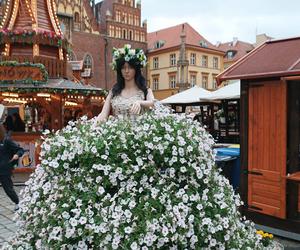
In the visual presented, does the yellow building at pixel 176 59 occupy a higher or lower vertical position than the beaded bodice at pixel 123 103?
higher

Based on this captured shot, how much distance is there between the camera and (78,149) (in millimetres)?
2639

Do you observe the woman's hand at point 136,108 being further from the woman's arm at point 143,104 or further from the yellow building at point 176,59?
the yellow building at point 176,59

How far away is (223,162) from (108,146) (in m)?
4.07

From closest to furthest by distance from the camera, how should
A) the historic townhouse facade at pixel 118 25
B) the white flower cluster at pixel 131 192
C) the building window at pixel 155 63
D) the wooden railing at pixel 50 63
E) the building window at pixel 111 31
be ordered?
the white flower cluster at pixel 131 192, the wooden railing at pixel 50 63, the historic townhouse facade at pixel 118 25, the building window at pixel 111 31, the building window at pixel 155 63

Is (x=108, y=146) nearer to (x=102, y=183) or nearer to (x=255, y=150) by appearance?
(x=102, y=183)

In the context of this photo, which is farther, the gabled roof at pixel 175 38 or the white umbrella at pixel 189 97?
the gabled roof at pixel 175 38

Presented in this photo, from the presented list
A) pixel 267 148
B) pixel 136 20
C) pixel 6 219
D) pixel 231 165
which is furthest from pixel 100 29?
pixel 267 148

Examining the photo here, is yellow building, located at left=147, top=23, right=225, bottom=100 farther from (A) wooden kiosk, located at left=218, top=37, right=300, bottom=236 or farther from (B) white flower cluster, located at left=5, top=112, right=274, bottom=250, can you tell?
(B) white flower cluster, located at left=5, top=112, right=274, bottom=250

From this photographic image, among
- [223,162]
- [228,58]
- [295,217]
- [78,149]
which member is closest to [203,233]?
[78,149]

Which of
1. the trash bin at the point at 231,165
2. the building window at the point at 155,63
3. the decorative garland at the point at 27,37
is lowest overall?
the trash bin at the point at 231,165

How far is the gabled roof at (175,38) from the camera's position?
161ft

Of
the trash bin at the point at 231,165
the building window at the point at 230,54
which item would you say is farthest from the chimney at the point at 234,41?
the trash bin at the point at 231,165

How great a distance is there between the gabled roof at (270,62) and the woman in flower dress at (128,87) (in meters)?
2.10

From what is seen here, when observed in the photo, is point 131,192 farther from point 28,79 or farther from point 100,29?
point 100,29
